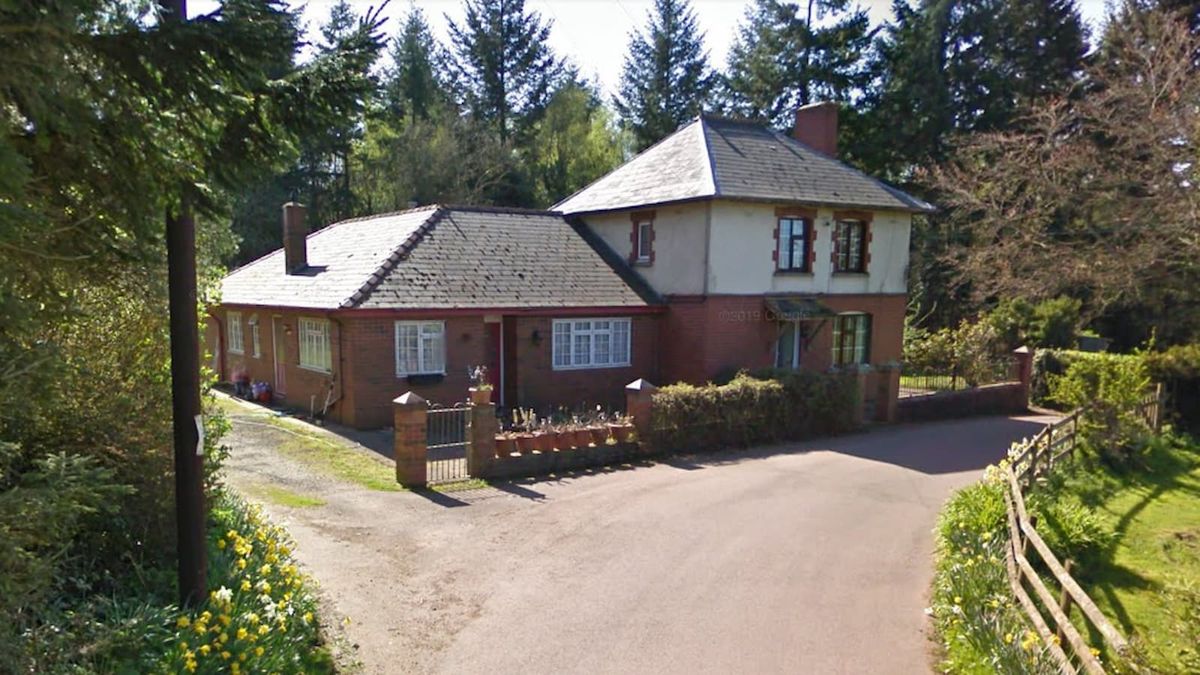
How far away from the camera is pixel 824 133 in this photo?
24609 millimetres

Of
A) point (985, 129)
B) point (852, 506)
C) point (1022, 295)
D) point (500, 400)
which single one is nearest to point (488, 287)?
point (500, 400)

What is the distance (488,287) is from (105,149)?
13.5 meters

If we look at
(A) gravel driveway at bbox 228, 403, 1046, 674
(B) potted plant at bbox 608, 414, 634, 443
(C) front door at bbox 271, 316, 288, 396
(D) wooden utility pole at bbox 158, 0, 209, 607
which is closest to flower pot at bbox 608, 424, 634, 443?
(B) potted plant at bbox 608, 414, 634, 443

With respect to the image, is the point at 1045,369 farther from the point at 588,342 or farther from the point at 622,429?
the point at 622,429

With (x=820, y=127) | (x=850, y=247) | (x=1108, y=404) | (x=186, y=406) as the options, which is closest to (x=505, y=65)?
(x=820, y=127)

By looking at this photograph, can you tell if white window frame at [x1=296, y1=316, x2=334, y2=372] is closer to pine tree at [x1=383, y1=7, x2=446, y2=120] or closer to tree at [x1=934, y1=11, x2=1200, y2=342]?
tree at [x1=934, y1=11, x2=1200, y2=342]

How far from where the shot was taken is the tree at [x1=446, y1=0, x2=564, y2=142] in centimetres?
4347

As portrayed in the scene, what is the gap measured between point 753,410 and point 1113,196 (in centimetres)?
1469

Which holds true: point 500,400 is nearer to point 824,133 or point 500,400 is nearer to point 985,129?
point 824,133

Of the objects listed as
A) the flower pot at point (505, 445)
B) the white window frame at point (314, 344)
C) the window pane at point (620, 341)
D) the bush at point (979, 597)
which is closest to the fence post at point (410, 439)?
the flower pot at point (505, 445)

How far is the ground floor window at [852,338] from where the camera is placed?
72.6ft

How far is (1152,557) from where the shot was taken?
9.71m

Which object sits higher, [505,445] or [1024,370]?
[1024,370]

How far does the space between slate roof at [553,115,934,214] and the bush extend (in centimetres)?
1108
